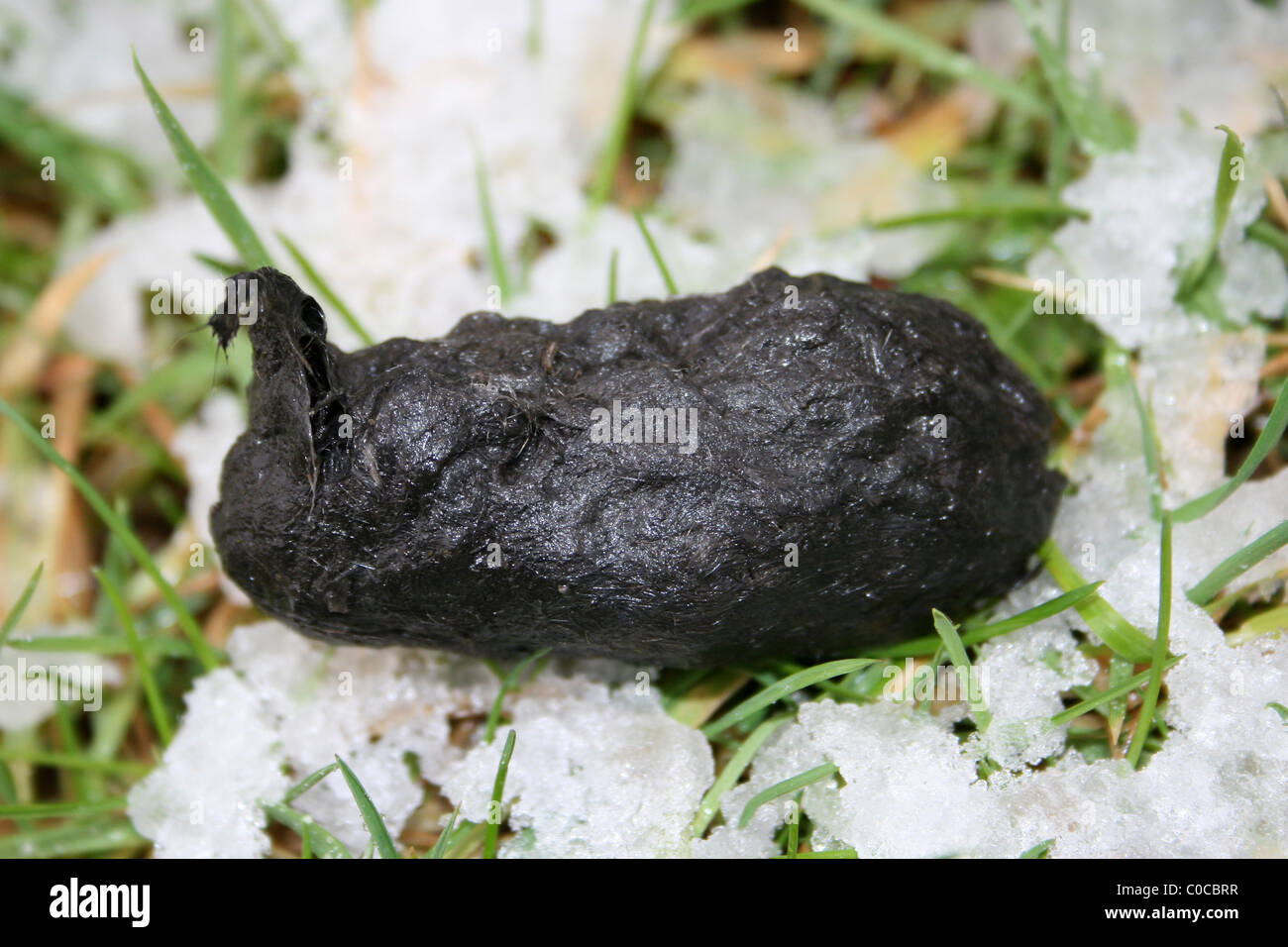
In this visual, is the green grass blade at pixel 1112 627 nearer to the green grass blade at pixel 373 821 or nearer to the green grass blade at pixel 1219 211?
the green grass blade at pixel 1219 211

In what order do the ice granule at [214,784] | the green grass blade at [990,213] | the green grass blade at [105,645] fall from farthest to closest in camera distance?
the green grass blade at [990,213] < the green grass blade at [105,645] < the ice granule at [214,784]

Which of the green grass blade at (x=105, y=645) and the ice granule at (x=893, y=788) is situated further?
the green grass blade at (x=105, y=645)

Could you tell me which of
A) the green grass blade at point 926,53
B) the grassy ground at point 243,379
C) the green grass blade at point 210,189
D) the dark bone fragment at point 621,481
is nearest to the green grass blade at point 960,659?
the grassy ground at point 243,379

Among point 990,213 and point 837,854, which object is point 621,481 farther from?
point 990,213

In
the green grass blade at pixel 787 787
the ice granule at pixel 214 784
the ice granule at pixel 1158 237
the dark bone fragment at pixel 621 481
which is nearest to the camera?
the dark bone fragment at pixel 621 481

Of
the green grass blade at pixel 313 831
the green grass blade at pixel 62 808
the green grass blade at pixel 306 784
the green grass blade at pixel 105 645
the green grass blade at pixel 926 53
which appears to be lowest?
the green grass blade at pixel 313 831
